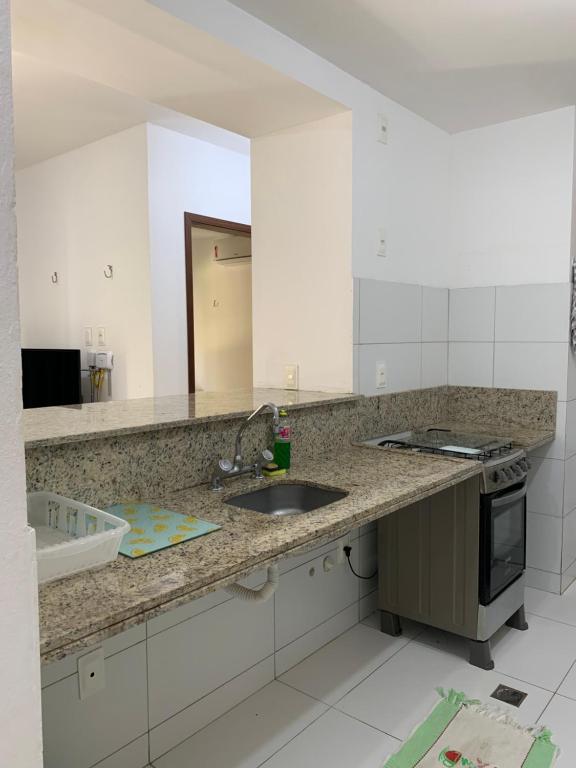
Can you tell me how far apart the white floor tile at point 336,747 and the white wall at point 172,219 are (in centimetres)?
209

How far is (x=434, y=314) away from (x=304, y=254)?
0.85 meters

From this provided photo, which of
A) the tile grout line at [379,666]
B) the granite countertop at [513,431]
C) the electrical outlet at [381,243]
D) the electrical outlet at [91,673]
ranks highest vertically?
the electrical outlet at [381,243]

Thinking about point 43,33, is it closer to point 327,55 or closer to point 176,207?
point 327,55

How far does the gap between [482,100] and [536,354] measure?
118 centimetres

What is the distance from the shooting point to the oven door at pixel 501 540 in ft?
7.47

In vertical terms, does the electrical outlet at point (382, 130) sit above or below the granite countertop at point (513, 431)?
above

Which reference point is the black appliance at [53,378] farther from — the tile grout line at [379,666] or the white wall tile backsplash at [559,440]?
the white wall tile backsplash at [559,440]

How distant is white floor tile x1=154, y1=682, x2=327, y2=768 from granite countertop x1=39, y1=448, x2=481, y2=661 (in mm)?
793

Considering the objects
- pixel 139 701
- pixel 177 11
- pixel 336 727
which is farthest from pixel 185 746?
pixel 177 11

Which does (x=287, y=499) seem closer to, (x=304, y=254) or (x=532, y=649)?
(x=304, y=254)

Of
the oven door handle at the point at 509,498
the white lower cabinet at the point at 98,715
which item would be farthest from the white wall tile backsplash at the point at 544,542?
the white lower cabinet at the point at 98,715

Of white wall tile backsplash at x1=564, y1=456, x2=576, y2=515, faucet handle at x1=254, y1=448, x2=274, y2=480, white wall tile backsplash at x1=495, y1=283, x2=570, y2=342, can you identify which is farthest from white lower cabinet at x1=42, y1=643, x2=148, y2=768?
white wall tile backsplash at x1=495, y1=283, x2=570, y2=342

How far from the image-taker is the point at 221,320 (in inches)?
220

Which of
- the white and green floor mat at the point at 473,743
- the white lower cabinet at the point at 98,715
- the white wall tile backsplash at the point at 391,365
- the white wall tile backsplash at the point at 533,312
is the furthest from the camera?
the white wall tile backsplash at the point at 533,312
